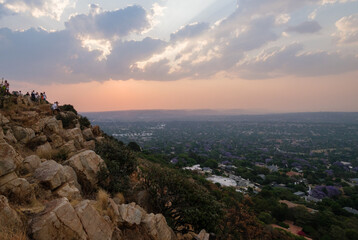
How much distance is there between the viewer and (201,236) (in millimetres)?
10633

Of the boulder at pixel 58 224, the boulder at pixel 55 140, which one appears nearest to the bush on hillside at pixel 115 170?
the boulder at pixel 55 140

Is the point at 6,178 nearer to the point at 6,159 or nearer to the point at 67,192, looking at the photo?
the point at 6,159

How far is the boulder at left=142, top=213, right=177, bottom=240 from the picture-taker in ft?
28.6

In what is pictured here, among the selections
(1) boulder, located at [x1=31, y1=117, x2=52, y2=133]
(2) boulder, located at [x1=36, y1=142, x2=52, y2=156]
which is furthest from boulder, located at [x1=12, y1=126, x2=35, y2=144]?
(1) boulder, located at [x1=31, y1=117, x2=52, y2=133]

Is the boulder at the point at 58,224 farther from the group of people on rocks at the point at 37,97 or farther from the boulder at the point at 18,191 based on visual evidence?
the group of people on rocks at the point at 37,97

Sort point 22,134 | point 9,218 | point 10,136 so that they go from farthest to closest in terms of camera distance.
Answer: point 22,134
point 10,136
point 9,218

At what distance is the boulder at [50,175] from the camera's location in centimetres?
837

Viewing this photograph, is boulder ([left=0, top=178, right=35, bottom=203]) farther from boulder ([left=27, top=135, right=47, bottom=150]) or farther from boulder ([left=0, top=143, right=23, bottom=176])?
boulder ([left=27, top=135, right=47, bottom=150])

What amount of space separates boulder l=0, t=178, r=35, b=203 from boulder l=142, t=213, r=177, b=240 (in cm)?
472

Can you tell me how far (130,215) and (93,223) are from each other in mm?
2041

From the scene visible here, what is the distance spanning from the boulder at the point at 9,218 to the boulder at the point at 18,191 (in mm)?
1424

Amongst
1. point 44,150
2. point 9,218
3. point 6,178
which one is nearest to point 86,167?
point 6,178

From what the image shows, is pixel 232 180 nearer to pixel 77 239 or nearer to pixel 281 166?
pixel 281 166

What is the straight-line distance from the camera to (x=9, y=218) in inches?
221
